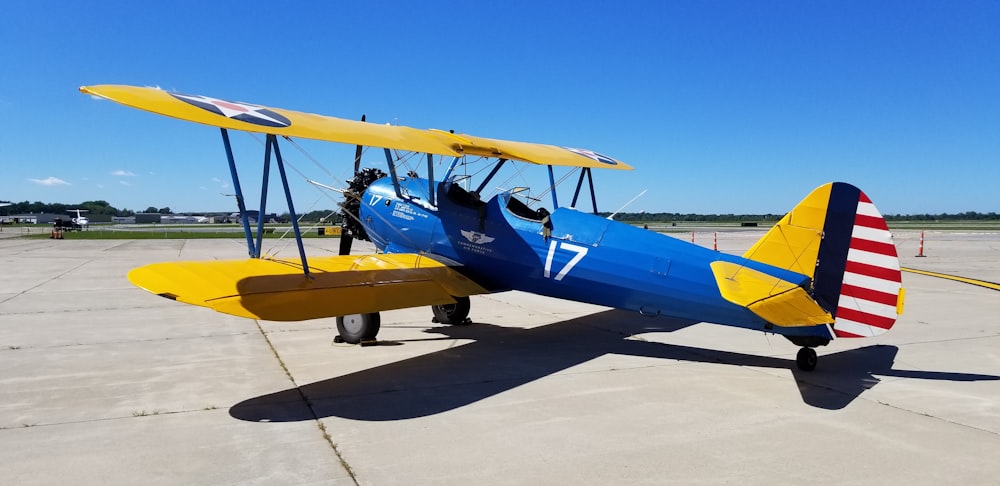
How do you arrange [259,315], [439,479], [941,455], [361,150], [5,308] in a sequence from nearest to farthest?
1. [439,479]
2. [941,455]
3. [259,315]
4. [361,150]
5. [5,308]

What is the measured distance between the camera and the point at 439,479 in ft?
12.6

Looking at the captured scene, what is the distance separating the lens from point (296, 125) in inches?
246

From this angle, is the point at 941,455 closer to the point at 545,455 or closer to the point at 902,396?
the point at 902,396

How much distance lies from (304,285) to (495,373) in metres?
2.25

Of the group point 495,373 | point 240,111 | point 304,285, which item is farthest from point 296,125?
point 495,373

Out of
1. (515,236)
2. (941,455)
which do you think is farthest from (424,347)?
(941,455)

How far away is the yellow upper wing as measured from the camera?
5.46 m

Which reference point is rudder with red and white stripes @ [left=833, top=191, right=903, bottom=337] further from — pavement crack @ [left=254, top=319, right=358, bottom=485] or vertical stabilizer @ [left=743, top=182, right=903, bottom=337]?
pavement crack @ [left=254, top=319, right=358, bottom=485]

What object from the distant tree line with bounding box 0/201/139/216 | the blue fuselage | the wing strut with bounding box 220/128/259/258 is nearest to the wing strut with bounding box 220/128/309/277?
the wing strut with bounding box 220/128/259/258

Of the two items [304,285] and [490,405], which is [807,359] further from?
[304,285]

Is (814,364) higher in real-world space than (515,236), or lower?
lower

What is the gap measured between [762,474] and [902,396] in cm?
275

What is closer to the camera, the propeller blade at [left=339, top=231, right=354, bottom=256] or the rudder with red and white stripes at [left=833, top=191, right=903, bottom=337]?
the rudder with red and white stripes at [left=833, top=191, right=903, bottom=337]

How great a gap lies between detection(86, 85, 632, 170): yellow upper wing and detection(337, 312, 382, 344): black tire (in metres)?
2.39
